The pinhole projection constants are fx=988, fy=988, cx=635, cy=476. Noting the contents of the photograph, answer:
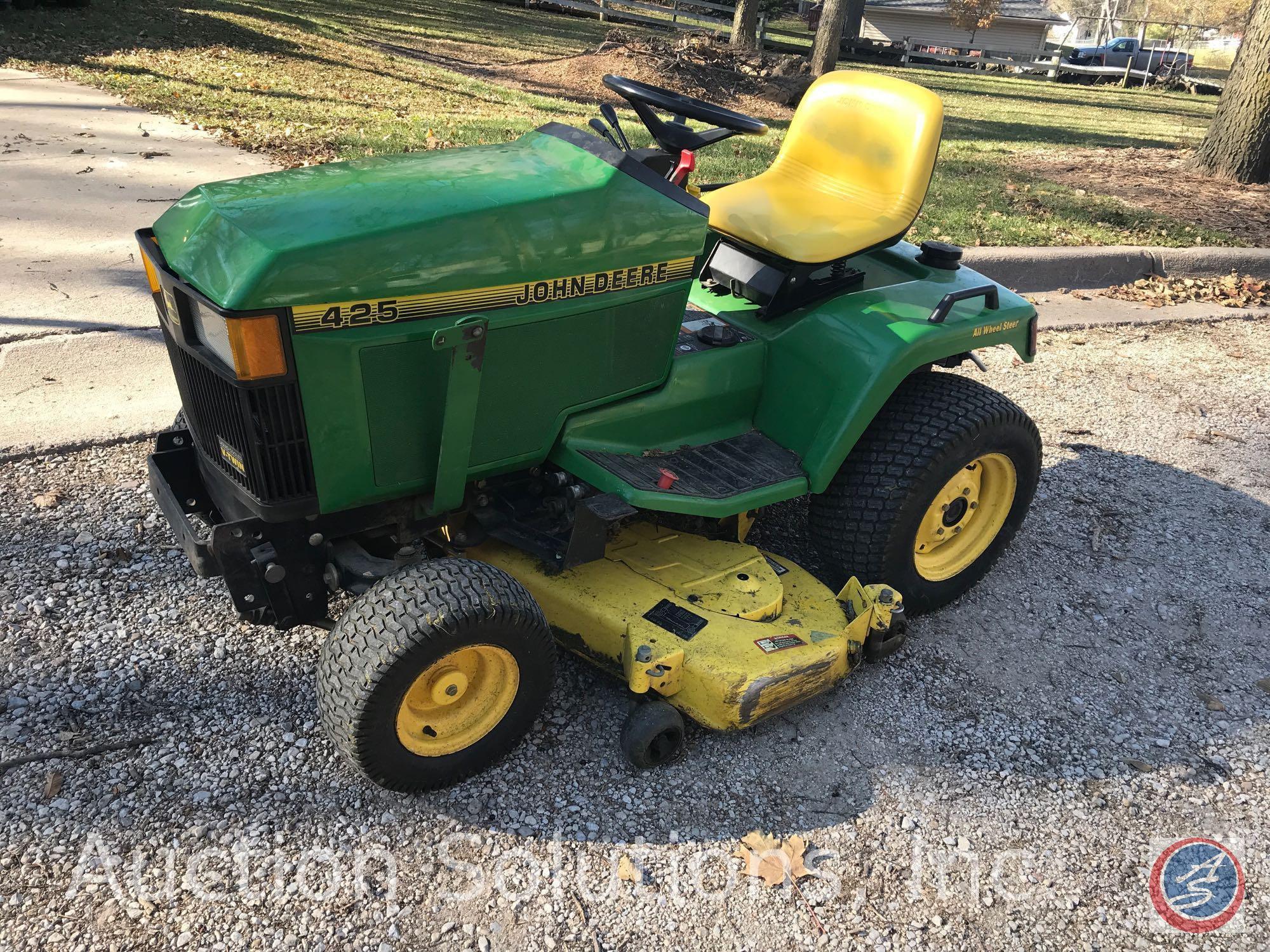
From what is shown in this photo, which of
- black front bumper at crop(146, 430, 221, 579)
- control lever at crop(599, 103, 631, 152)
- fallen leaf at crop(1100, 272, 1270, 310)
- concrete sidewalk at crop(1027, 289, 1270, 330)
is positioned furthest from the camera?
fallen leaf at crop(1100, 272, 1270, 310)

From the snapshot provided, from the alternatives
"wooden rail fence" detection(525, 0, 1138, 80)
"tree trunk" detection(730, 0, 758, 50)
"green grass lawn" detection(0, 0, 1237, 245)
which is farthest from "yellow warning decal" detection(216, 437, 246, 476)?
"wooden rail fence" detection(525, 0, 1138, 80)

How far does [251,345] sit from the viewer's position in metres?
2.05

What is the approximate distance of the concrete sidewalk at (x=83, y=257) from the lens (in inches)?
153

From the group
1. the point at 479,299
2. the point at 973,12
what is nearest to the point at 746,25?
the point at 479,299

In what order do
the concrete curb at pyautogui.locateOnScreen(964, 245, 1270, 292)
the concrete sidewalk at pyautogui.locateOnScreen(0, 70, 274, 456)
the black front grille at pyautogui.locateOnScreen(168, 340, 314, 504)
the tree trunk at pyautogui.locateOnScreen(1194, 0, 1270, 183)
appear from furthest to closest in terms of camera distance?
the tree trunk at pyautogui.locateOnScreen(1194, 0, 1270, 183), the concrete curb at pyautogui.locateOnScreen(964, 245, 1270, 292), the concrete sidewalk at pyautogui.locateOnScreen(0, 70, 274, 456), the black front grille at pyautogui.locateOnScreen(168, 340, 314, 504)

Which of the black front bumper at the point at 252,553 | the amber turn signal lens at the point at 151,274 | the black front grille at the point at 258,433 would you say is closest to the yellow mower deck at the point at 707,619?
the black front bumper at the point at 252,553

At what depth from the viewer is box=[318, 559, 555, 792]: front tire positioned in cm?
219

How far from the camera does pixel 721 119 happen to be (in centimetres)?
278

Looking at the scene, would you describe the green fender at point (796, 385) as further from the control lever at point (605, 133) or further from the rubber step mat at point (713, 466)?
the control lever at point (605, 133)

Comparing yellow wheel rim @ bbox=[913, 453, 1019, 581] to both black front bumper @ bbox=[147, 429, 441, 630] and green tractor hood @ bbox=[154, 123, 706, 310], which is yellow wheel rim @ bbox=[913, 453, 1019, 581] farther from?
black front bumper @ bbox=[147, 429, 441, 630]

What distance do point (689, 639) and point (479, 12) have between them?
17.9 m

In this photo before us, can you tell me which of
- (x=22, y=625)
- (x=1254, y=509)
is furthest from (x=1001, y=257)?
(x=22, y=625)

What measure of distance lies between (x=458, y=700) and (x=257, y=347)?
0.97 meters

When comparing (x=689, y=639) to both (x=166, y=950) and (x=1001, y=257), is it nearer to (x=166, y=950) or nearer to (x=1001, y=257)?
(x=166, y=950)
